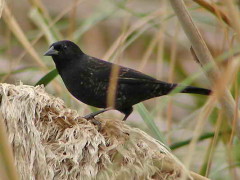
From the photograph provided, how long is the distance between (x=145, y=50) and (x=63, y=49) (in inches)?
68.0

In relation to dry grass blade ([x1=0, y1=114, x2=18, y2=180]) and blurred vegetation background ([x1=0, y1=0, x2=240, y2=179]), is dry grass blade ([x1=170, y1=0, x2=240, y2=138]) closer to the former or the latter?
blurred vegetation background ([x1=0, y1=0, x2=240, y2=179])

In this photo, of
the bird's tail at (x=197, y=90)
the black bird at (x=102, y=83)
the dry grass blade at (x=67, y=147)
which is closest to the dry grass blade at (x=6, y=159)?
the dry grass blade at (x=67, y=147)

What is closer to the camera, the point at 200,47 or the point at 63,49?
the point at 200,47

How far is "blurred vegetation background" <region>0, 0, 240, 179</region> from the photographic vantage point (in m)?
2.18

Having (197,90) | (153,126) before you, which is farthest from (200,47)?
(197,90)

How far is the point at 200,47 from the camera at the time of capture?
6.44ft

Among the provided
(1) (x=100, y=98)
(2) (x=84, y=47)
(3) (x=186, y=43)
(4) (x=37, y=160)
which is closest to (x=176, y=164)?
(4) (x=37, y=160)

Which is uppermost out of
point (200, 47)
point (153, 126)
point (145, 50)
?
point (200, 47)

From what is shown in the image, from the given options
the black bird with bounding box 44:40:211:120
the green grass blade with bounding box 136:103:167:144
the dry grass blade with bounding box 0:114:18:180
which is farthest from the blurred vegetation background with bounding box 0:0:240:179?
the dry grass blade with bounding box 0:114:18:180

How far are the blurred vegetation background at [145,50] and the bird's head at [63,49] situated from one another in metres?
0.09

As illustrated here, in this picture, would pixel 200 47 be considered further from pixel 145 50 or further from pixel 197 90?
pixel 145 50

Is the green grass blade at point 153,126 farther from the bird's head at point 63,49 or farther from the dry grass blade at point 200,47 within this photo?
the bird's head at point 63,49

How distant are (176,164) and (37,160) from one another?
1.44 ft

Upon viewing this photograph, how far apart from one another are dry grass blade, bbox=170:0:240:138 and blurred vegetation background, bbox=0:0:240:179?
0.18 ft
